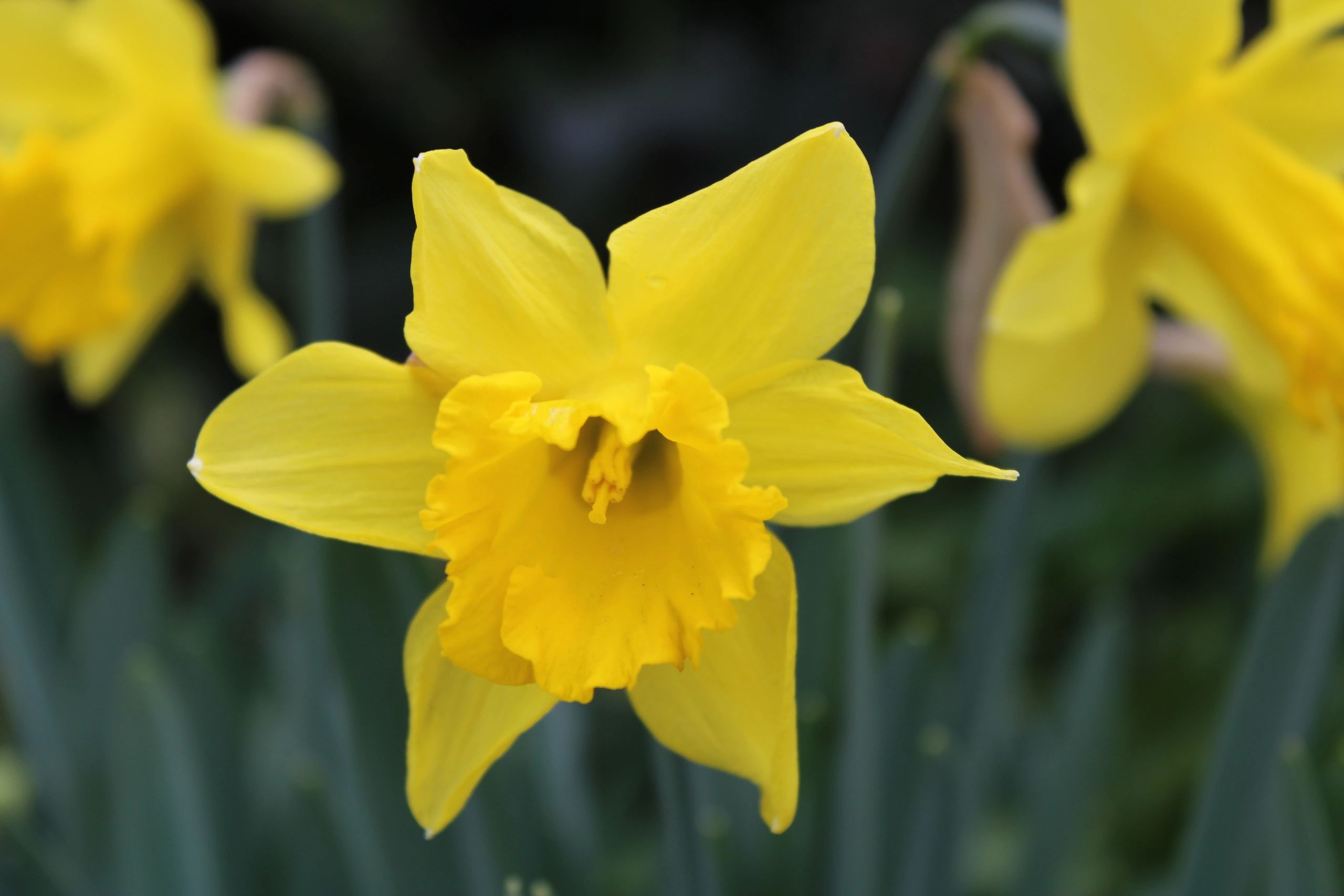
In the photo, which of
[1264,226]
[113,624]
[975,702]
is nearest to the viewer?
[1264,226]

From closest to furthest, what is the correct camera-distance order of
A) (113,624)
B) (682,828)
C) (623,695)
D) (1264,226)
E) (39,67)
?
(682,828) → (1264,226) → (39,67) → (113,624) → (623,695)

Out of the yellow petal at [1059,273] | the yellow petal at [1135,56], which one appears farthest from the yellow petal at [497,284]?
the yellow petal at [1135,56]

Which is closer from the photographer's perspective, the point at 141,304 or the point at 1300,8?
the point at 1300,8

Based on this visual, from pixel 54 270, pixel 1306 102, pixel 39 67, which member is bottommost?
pixel 54 270

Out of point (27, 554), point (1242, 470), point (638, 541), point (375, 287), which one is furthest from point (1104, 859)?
point (375, 287)

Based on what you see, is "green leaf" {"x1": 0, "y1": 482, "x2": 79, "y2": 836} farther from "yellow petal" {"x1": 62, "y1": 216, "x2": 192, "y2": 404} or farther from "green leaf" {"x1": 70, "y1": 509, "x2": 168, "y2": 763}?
"yellow petal" {"x1": 62, "y1": 216, "x2": 192, "y2": 404}

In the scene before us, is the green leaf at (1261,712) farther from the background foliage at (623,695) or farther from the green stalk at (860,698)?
the green stalk at (860,698)

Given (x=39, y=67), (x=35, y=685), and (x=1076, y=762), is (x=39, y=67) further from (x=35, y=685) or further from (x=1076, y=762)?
(x=1076, y=762)

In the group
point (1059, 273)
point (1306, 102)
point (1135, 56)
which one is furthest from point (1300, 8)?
point (1059, 273)
